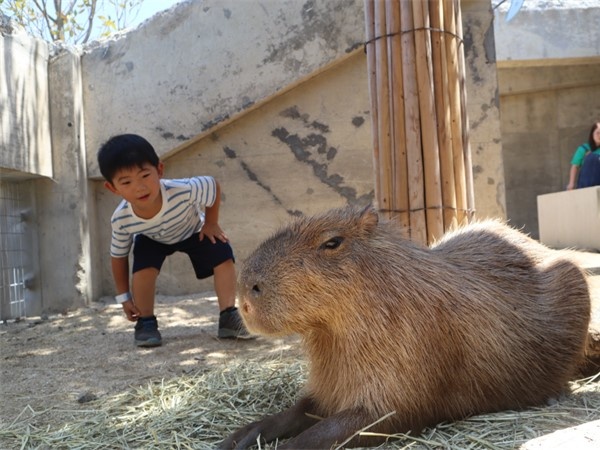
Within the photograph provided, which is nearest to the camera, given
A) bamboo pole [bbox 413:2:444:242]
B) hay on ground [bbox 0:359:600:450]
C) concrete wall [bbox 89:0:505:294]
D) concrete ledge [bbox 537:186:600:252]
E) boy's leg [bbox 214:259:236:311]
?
hay on ground [bbox 0:359:600:450]

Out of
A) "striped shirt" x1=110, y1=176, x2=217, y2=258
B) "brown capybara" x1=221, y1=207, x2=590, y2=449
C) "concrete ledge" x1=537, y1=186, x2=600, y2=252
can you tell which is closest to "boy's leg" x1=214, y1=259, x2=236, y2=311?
"striped shirt" x1=110, y1=176, x2=217, y2=258

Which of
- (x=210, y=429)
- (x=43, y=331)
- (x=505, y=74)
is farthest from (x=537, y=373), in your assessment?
(x=505, y=74)

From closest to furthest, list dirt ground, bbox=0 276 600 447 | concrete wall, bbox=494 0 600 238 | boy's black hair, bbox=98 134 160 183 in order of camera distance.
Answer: dirt ground, bbox=0 276 600 447
boy's black hair, bbox=98 134 160 183
concrete wall, bbox=494 0 600 238

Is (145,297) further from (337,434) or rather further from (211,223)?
(337,434)

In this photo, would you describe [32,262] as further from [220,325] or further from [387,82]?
[387,82]

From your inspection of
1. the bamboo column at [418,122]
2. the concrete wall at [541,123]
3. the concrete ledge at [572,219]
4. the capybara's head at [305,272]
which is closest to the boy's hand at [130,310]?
the bamboo column at [418,122]

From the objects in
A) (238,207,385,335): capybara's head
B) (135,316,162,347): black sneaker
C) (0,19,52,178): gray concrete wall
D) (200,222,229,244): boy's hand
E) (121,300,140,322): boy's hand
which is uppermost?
(0,19,52,178): gray concrete wall

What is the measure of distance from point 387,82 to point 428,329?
1585mm

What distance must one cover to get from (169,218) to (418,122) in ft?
5.08

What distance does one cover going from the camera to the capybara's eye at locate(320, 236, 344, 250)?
76.3 inches

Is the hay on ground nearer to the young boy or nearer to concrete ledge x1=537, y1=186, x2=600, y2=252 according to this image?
the young boy

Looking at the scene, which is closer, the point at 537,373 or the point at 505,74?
the point at 537,373

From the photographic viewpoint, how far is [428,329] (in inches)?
75.0

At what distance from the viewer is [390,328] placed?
1.88 m
